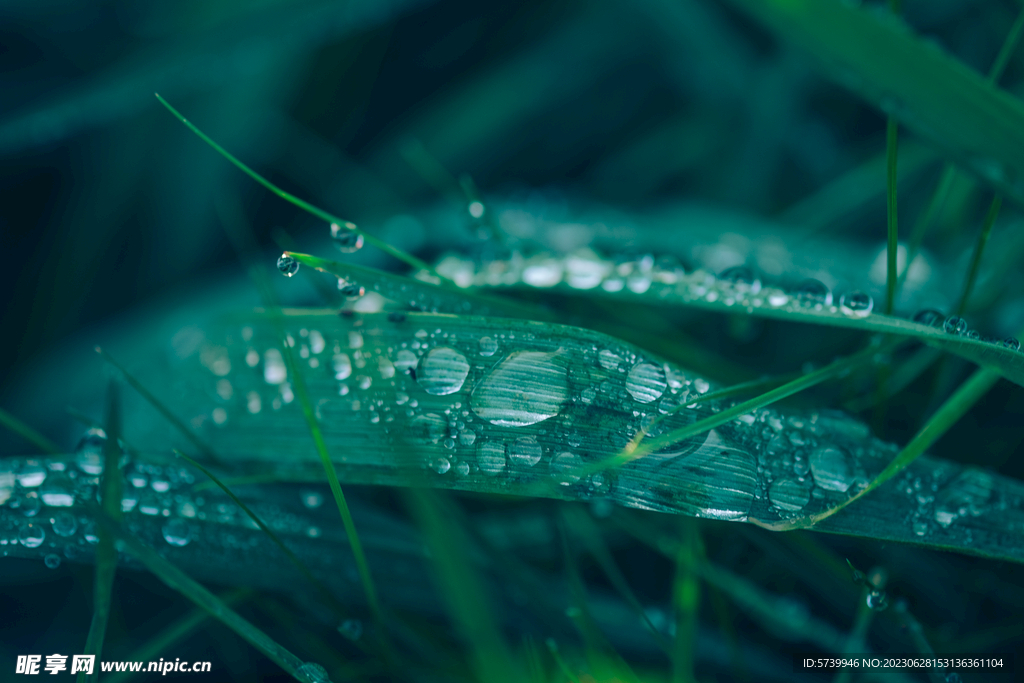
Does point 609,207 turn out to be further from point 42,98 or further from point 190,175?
point 42,98

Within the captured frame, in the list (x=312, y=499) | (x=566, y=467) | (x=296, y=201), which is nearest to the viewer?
(x=566, y=467)

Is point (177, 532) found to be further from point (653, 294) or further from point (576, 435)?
point (653, 294)

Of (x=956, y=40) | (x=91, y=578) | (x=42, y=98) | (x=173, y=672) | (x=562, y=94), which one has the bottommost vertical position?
(x=173, y=672)

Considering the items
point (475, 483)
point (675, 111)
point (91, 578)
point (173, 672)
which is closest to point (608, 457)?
point (475, 483)

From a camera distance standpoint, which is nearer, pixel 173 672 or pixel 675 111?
pixel 173 672

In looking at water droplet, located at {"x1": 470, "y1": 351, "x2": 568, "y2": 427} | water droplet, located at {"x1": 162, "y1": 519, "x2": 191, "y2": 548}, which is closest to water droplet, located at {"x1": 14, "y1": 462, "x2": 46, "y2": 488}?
water droplet, located at {"x1": 162, "y1": 519, "x2": 191, "y2": 548}

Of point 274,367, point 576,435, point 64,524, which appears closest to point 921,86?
point 576,435

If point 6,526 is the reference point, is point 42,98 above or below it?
Result: above

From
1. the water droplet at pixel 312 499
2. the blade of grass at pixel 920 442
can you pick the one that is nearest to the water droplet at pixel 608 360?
the blade of grass at pixel 920 442
